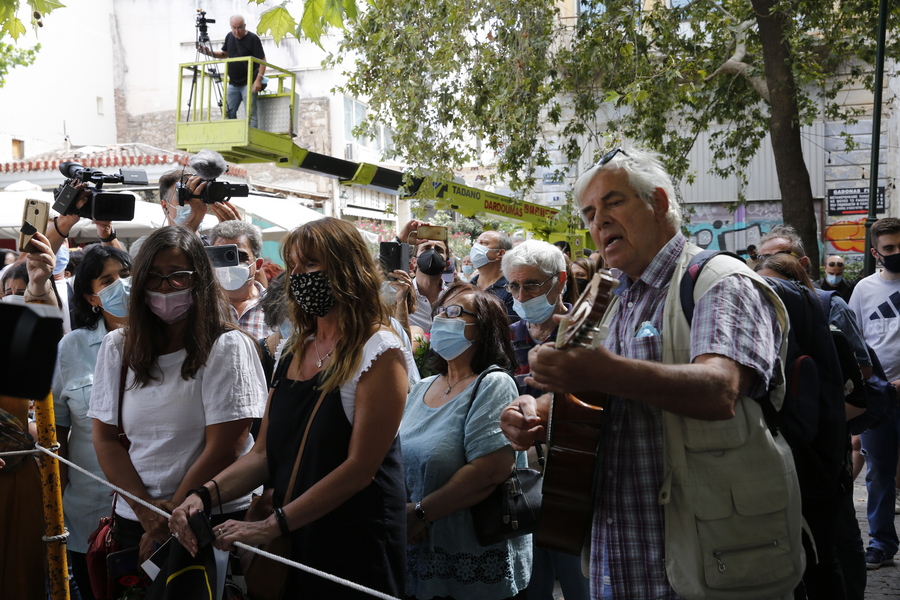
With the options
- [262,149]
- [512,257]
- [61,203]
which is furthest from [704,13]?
[61,203]

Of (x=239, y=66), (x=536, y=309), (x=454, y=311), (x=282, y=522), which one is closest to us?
(x=282, y=522)

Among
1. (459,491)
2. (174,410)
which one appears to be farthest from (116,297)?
(459,491)

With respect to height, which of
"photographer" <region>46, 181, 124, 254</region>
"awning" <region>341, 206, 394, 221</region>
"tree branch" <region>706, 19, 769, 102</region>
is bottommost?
"photographer" <region>46, 181, 124, 254</region>

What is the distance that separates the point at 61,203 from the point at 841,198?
18806 mm

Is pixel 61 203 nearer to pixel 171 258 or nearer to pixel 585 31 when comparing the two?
pixel 171 258

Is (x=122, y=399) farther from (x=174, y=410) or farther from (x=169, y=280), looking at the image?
(x=169, y=280)

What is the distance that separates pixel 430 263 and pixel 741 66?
7.14 meters

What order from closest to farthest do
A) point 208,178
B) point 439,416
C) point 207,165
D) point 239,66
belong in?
point 439,416, point 207,165, point 208,178, point 239,66

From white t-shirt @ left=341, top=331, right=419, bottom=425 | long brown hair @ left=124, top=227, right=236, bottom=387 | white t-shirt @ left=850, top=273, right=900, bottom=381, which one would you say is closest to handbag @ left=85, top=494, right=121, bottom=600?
long brown hair @ left=124, top=227, right=236, bottom=387

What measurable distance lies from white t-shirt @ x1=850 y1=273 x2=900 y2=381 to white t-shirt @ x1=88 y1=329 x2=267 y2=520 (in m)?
5.03

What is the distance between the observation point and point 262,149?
36.9ft

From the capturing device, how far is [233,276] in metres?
5.12

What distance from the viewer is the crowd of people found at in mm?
2109

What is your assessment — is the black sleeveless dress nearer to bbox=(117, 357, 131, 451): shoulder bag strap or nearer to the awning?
bbox=(117, 357, 131, 451): shoulder bag strap
